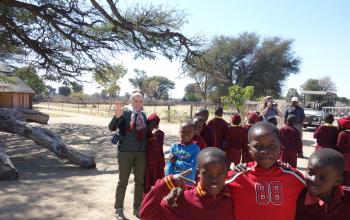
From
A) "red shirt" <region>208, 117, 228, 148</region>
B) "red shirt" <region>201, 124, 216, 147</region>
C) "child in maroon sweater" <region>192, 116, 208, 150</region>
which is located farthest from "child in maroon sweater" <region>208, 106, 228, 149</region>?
"child in maroon sweater" <region>192, 116, 208, 150</region>

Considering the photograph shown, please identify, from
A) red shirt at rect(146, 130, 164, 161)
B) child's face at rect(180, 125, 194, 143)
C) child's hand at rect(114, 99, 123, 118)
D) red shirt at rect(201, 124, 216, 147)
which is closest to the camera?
child's face at rect(180, 125, 194, 143)

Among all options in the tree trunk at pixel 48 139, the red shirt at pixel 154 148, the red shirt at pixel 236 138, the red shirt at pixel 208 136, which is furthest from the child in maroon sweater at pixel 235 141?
the tree trunk at pixel 48 139

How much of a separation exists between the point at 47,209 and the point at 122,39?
873 cm

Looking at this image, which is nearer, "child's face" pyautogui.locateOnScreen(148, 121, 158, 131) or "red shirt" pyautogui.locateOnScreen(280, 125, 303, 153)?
"child's face" pyautogui.locateOnScreen(148, 121, 158, 131)

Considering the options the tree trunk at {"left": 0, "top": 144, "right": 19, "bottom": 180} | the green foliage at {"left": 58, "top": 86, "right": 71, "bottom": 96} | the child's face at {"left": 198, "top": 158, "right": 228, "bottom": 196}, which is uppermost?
the green foliage at {"left": 58, "top": 86, "right": 71, "bottom": 96}

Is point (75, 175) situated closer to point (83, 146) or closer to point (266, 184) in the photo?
point (83, 146)

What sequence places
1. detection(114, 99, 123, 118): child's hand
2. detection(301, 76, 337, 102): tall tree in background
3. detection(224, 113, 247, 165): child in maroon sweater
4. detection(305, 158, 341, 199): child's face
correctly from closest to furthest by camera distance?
detection(305, 158, 341, 199): child's face, detection(114, 99, 123, 118): child's hand, detection(224, 113, 247, 165): child in maroon sweater, detection(301, 76, 337, 102): tall tree in background

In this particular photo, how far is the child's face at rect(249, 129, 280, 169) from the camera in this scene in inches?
93.8

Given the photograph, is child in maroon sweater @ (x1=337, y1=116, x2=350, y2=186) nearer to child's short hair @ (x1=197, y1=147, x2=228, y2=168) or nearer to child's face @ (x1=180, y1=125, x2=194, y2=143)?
child's face @ (x1=180, y1=125, x2=194, y2=143)

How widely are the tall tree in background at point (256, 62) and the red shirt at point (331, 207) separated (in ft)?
119

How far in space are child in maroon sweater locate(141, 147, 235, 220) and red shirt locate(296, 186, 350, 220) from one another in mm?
453

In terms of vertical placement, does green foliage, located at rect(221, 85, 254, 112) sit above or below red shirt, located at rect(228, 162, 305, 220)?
above

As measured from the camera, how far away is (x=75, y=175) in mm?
8086

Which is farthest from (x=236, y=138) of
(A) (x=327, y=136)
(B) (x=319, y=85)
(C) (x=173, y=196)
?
(B) (x=319, y=85)
